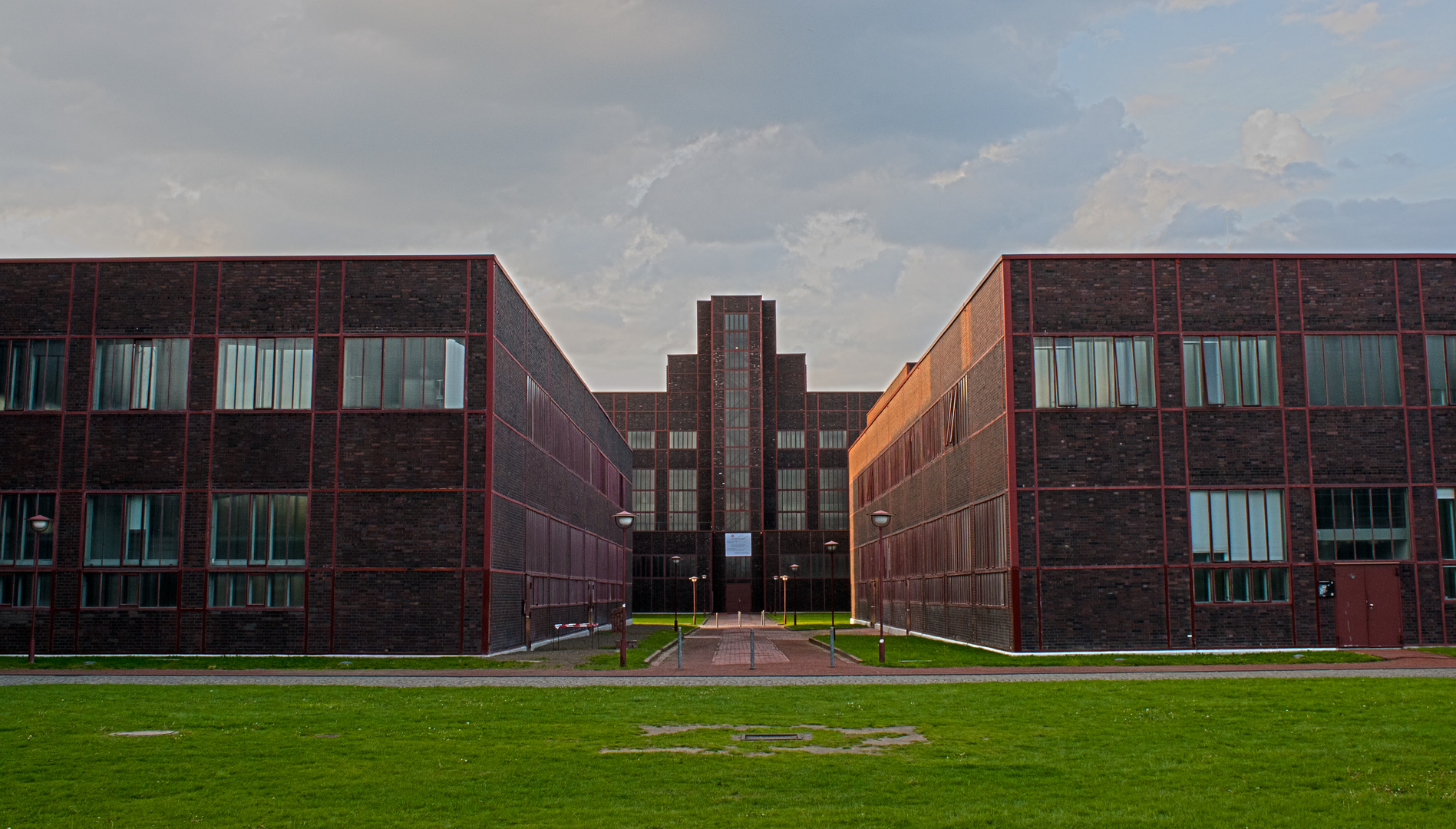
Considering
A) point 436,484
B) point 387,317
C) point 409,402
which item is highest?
point 387,317

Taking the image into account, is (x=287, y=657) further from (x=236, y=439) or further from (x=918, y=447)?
(x=918, y=447)

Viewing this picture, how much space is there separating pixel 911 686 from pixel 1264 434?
18.2 metres

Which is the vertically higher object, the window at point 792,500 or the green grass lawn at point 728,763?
the window at point 792,500

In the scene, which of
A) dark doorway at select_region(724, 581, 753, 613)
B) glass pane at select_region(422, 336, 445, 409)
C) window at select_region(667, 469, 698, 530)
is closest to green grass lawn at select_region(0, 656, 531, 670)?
glass pane at select_region(422, 336, 445, 409)

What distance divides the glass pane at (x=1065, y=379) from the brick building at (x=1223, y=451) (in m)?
0.05

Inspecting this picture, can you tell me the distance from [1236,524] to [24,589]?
35945 mm

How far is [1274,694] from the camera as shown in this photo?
20344mm

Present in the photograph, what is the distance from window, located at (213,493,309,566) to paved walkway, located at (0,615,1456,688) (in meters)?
6.83

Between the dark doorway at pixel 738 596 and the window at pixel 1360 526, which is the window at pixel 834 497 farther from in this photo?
the window at pixel 1360 526

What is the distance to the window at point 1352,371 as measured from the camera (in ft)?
119

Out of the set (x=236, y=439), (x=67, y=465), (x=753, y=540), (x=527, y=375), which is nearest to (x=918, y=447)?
(x=527, y=375)

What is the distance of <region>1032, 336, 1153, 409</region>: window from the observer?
35406mm

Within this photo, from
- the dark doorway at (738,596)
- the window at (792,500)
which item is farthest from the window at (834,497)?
the dark doorway at (738,596)

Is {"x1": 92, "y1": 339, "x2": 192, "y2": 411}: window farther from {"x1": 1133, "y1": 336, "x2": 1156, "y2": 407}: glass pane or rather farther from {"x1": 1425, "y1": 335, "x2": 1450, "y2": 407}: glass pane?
{"x1": 1425, "y1": 335, "x2": 1450, "y2": 407}: glass pane
